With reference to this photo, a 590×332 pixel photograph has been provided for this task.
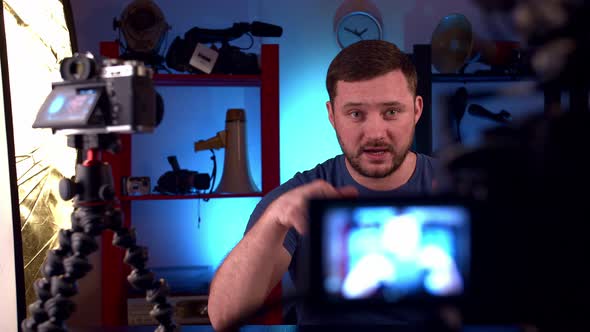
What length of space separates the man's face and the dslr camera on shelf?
77 centimetres

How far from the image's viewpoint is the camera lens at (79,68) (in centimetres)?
93

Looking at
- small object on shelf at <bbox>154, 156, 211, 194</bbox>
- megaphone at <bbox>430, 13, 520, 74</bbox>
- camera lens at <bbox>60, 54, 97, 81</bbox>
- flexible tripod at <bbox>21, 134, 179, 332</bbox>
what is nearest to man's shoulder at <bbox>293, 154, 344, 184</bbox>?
flexible tripod at <bbox>21, 134, 179, 332</bbox>

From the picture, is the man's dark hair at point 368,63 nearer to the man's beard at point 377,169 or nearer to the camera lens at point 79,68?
the man's beard at point 377,169

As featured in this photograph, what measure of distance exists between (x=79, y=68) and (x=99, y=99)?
2.8 inches

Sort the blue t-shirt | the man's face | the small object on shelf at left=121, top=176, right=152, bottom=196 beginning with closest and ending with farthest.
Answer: the man's face → the blue t-shirt → the small object on shelf at left=121, top=176, right=152, bottom=196

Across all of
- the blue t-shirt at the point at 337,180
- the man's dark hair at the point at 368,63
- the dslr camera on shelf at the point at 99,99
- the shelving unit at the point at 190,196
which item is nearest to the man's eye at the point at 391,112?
the man's dark hair at the point at 368,63

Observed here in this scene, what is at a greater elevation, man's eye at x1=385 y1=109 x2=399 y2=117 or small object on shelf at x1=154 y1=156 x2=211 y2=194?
man's eye at x1=385 y1=109 x2=399 y2=117

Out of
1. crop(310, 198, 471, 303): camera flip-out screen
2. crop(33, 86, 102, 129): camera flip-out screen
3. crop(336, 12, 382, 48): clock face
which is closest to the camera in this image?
crop(310, 198, 471, 303): camera flip-out screen

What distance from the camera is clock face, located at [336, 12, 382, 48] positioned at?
10.8 feet

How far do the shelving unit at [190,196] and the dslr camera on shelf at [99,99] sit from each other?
6.11ft

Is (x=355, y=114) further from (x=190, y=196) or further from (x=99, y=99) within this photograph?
(x=190, y=196)

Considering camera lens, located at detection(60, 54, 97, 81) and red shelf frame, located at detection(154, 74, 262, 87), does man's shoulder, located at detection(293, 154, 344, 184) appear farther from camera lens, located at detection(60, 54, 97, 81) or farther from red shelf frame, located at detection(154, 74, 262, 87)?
red shelf frame, located at detection(154, 74, 262, 87)

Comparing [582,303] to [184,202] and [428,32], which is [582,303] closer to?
[184,202]

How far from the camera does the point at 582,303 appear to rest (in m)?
0.48
